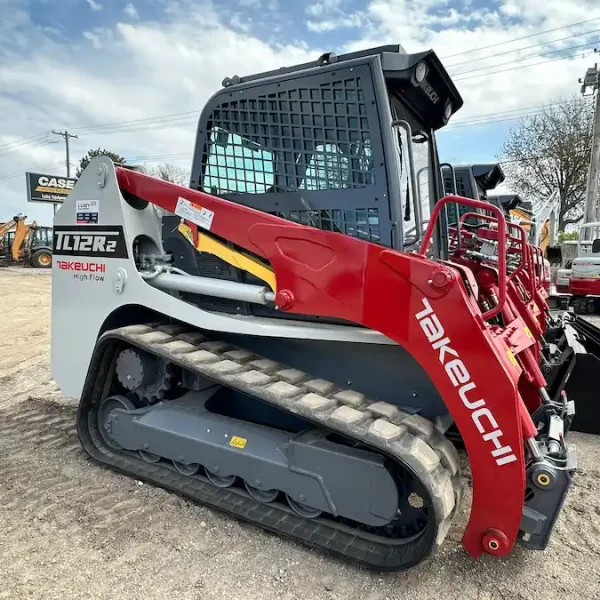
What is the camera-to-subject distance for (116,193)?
11.0ft

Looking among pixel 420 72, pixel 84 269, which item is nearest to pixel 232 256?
pixel 84 269

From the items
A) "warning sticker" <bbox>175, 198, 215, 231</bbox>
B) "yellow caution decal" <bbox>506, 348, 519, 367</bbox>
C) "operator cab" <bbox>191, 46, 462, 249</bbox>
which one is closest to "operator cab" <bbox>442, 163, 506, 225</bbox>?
"operator cab" <bbox>191, 46, 462, 249</bbox>

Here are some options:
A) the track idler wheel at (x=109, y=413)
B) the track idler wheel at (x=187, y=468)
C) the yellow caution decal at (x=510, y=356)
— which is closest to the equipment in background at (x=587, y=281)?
the yellow caution decal at (x=510, y=356)

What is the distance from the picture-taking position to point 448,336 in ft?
7.39

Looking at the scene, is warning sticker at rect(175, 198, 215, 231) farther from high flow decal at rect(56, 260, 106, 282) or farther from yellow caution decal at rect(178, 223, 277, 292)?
high flow decal at rect(56, 260, 106, 282)

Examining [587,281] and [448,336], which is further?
[587,281]

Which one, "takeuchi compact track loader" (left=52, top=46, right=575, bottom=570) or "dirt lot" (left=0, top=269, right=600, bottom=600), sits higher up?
"takeuchi compact track loader" (left=52, top=46, right=575, bottom=570)

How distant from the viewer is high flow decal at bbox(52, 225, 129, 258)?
10.9 feet

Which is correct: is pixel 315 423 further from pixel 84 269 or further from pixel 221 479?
pixel 84 269

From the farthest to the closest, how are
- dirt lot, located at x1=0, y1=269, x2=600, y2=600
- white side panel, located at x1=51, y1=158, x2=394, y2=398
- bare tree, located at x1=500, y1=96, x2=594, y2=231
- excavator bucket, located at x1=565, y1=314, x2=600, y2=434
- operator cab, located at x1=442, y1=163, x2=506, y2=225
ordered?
bare tree, located at x1=500, y1=96, x2=594, y2=231 < operator cab, located at x1=442, y1=163, x2=506, y2=225 < excavator bucket, located at x1=565, y1=314, x2=600, y2=434 < white side panel, located at x1=51, y1=158, x2=394, y2=398 < dirt lot, located at x1=0, y1=269, x2=600, y2=600

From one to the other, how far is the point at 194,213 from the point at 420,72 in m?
1.49

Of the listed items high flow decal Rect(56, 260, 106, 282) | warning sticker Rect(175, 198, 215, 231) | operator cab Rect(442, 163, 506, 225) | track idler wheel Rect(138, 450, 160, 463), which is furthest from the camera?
operator cab Rect(442, 163, 506, 225)

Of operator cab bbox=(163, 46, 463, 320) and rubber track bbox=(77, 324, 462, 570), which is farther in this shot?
operator cab bbox=(163, 46, 463, 320)

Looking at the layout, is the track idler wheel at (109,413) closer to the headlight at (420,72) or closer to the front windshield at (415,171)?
the front windshield at (415,171)
